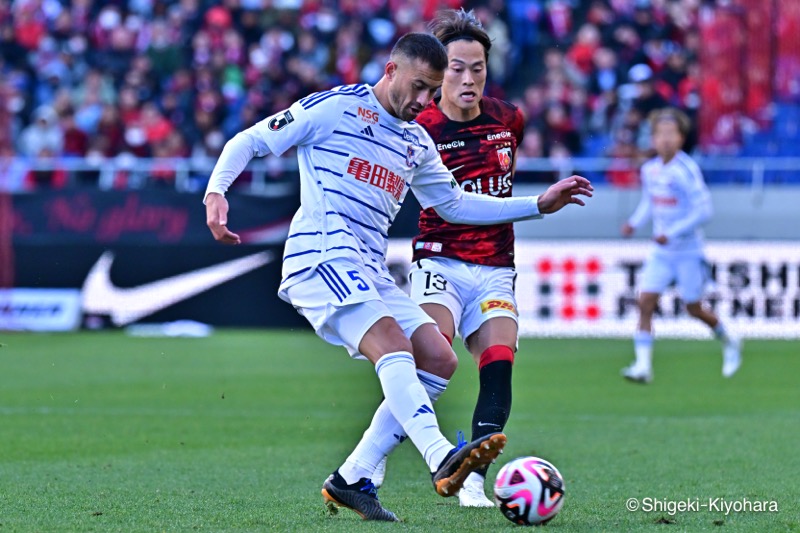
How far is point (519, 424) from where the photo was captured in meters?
9.63

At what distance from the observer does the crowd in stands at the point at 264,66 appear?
2000 cm

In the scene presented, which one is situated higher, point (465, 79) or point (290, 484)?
point (465, 79)

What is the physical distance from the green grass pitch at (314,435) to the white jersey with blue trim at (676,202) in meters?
1.37

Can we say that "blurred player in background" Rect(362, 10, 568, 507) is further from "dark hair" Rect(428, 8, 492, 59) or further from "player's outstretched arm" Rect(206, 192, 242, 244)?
"player's outstretched arm" Rect(206, 192, 242, 244)

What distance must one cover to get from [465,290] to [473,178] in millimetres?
563

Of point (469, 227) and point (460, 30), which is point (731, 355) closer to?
point (469, 227)

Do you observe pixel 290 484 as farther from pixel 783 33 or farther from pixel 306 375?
pixel 783 33

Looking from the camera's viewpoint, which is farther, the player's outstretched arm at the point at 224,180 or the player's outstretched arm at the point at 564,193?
the player's outstretched arm at the point at 564,193

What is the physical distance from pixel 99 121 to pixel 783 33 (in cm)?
1013

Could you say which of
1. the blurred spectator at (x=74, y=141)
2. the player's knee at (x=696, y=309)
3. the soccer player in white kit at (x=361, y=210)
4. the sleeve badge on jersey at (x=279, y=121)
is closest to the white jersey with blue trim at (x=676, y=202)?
the player's knee at (x=696, y=309)

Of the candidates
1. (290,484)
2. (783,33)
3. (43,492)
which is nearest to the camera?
(43,492)

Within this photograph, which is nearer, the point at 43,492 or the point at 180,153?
the point at 43,492

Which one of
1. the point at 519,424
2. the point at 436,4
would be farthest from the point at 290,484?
the point at 436,4

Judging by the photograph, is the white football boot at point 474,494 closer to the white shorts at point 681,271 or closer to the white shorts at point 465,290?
the white shorts at point 465,290
